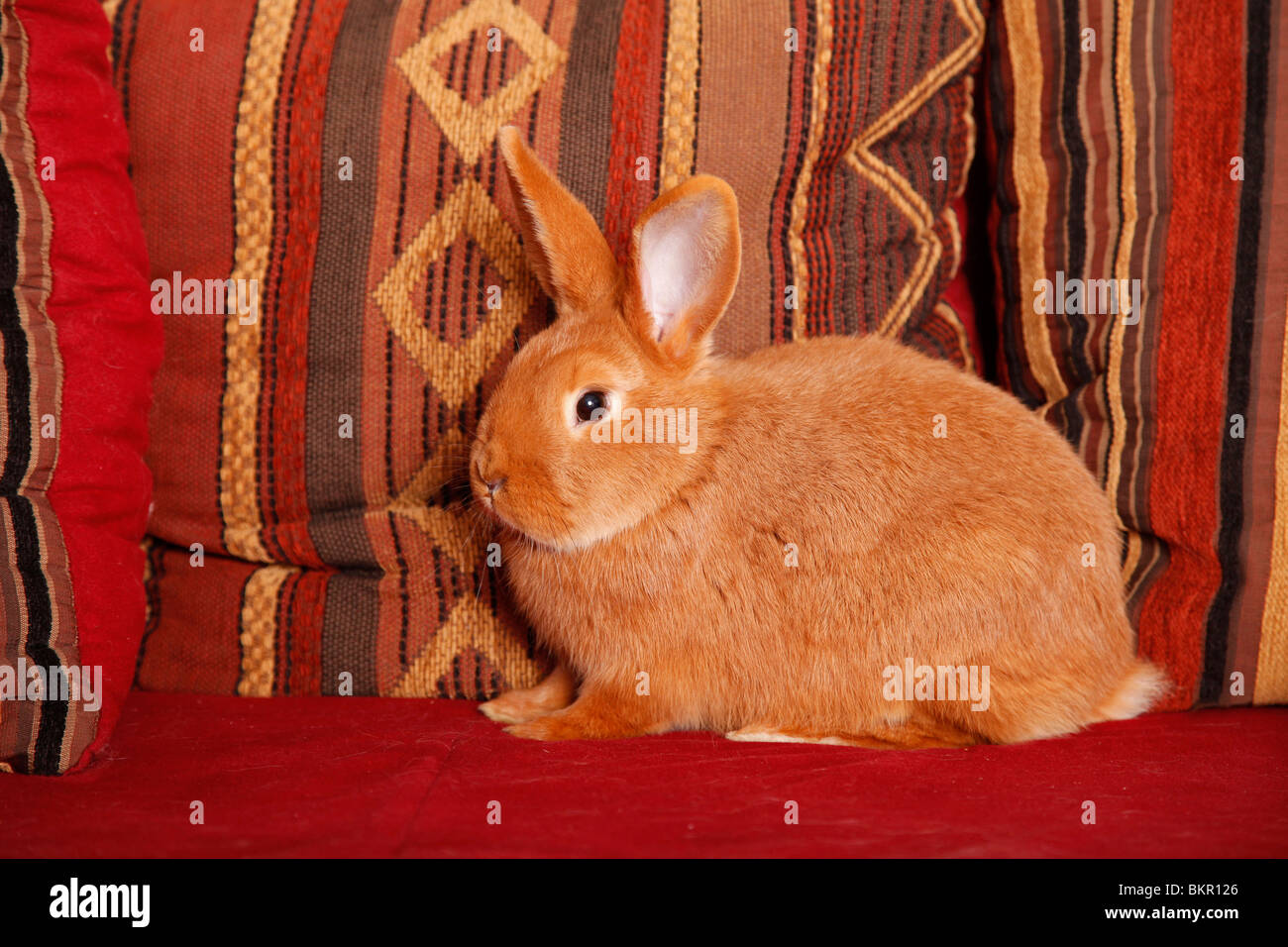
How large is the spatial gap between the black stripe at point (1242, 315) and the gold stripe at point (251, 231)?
1.40 m

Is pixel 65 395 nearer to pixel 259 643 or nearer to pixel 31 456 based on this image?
pixel 31 456

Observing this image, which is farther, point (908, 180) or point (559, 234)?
point (908, 180)

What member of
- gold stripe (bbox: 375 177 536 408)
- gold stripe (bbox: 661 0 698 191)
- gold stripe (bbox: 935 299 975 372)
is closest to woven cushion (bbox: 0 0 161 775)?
gold stripe (bbox: 375 177 536 408)

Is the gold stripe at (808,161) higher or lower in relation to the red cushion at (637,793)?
higher

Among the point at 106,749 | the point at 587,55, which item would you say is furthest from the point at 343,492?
the point at 587,55

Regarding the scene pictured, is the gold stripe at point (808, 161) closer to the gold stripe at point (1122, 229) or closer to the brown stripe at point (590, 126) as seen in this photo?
the brown stripe at point (590, 126)

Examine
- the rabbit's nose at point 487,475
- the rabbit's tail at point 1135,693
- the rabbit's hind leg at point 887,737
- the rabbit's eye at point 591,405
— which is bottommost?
the rabbit's hind leg at point 887,737

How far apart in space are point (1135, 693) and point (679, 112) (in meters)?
1.07

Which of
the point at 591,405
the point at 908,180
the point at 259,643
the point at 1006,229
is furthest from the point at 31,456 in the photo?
the point at 1006,229

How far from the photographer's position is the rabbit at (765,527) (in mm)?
1342

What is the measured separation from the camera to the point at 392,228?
1.57 meters

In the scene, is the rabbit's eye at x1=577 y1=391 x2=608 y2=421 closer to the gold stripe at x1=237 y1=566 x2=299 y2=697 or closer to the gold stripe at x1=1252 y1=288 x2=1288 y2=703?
the gold stripe at x1=237 y1=566 x2=299 y2=697

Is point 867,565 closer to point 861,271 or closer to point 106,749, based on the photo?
point 861,271

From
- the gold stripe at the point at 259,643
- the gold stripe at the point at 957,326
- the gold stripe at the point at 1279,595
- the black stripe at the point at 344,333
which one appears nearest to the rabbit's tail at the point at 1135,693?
the gold stripe at the point at 1279,595
